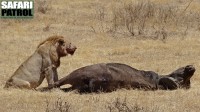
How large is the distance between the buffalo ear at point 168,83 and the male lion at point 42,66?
5.69 ft

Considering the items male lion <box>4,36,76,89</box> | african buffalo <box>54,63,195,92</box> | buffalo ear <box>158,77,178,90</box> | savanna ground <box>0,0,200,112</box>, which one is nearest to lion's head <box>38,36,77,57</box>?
male lion <box>4,36,76,89</box>

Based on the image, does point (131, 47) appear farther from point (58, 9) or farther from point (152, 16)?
point (58, 9)

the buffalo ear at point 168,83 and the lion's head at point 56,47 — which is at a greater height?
the lion's head at point 56,47

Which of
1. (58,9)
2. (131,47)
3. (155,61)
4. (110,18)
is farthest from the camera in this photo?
(58,9)

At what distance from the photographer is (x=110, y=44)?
18312 mm

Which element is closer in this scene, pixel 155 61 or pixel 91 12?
pixel 155 61

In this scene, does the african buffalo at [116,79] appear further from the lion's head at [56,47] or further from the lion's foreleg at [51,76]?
the lion's head at [56,47]

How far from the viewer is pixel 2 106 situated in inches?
373

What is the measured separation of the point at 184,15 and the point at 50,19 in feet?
15.4

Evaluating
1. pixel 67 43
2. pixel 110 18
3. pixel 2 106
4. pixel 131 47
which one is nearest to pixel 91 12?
pixel 110 18

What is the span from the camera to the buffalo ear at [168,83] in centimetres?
1119

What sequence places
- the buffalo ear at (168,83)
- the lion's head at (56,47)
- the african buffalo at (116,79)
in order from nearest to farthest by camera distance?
the african buffalo at (116,79) < the buffalo ear at (168,83) < the lion's head at (56,47)

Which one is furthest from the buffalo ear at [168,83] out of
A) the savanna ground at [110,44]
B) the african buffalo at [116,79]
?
the savanna ground at [110,44]

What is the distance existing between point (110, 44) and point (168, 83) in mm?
7199
